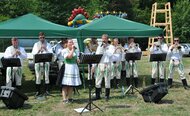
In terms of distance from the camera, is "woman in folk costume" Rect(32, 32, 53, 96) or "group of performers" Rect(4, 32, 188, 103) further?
"woman in folk costume" Rect(32, 32, 53, 96)

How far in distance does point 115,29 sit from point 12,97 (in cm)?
553

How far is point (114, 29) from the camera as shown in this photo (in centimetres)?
1417

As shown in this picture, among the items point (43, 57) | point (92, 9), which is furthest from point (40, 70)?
point (92, 9)

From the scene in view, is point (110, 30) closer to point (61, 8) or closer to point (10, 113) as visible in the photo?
point (10, 113)

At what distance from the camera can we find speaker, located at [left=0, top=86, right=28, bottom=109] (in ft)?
32.9

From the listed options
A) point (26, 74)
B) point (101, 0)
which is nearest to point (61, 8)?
point (101, 0)

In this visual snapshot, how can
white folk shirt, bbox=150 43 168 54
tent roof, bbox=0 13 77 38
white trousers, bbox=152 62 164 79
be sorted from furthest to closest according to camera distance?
white trousers, bbox=152 62 164 79 < white folk shirt, bbox=150 43 168 54 < tent roof, bbox=0 13 77 38

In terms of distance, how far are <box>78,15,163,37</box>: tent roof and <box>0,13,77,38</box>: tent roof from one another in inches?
24.2

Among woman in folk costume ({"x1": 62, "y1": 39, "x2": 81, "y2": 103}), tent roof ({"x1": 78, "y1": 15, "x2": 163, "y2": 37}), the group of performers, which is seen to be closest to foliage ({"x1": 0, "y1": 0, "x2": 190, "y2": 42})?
tent roof ({"x1": 78, "y1": 15, "x2": 163, "y2": 37})

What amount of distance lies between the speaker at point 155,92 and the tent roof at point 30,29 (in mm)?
3842

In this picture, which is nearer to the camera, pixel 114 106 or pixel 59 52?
pixel 114 106

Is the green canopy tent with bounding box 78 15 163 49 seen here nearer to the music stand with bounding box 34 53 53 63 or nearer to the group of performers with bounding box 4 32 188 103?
the group of performers with bounding box 4 32 188 103

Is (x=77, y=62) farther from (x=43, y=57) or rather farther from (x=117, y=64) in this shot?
(x=117, y=64)

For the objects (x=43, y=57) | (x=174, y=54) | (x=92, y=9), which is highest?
(x=92, y=9)
